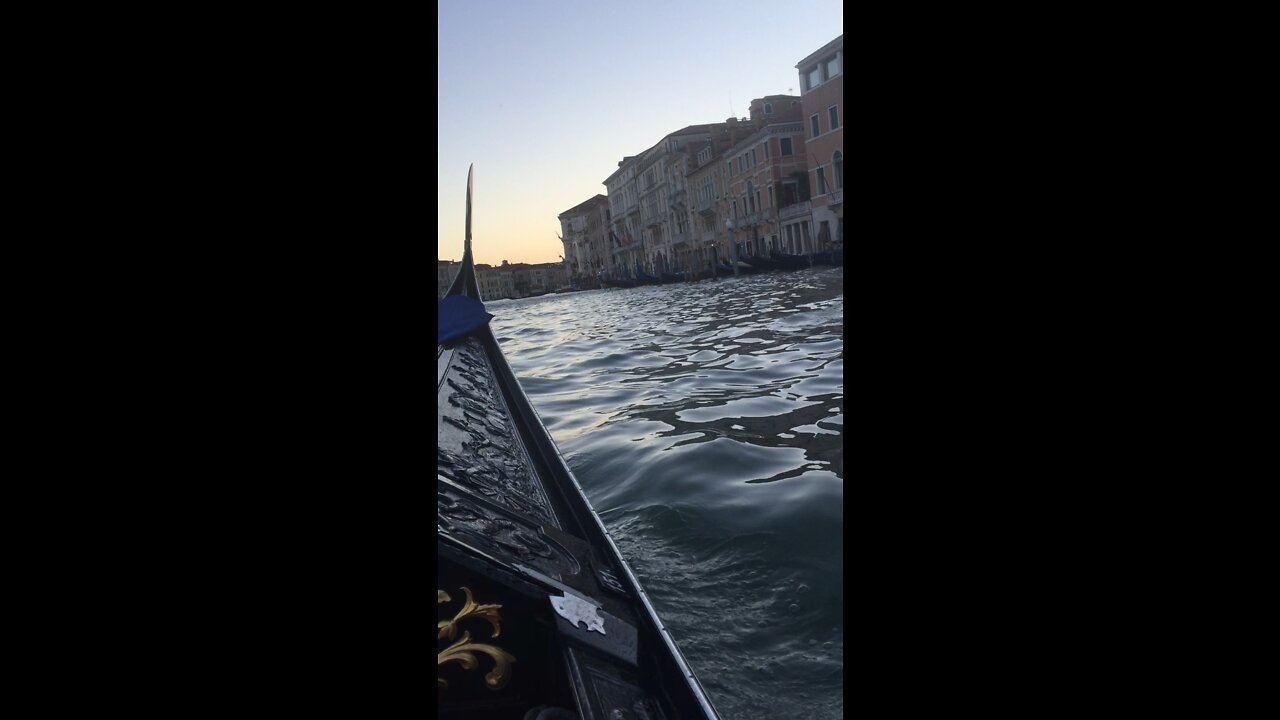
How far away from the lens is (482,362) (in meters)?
2.63

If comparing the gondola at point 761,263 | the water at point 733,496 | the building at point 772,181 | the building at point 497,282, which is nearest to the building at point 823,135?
the building at point 772,181

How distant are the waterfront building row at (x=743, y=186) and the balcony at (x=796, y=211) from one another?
0.10ft

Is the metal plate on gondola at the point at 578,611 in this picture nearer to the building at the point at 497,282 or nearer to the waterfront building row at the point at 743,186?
the waterfront building row at the point at 743,186

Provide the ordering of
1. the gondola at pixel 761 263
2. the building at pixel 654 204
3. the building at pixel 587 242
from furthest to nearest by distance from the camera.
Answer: the building at pixel 587 242 < the building at pixel 654 204 < the gondola at pixel 761 263

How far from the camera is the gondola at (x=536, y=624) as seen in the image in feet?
2.20

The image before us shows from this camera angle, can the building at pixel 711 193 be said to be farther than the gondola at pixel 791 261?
Yes

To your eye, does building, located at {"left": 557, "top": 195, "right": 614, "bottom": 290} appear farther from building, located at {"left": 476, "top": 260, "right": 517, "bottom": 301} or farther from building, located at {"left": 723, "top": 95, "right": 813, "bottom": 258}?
building, located at {"left": 723, "top": 95, "right": 813, "bottom": 258}

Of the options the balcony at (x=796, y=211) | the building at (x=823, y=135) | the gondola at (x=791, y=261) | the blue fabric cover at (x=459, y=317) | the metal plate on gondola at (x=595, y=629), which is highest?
the building at (x=823, y=135)

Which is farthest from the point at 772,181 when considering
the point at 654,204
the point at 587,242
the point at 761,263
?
the point at 587,242

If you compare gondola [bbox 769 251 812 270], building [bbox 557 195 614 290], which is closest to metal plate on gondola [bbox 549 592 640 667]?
gondola [bbox 769 251 812 270]

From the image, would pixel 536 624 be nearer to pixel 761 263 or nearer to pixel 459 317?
pixel 459 317

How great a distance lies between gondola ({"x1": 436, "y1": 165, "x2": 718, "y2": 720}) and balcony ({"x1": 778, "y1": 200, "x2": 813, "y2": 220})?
15503mm
